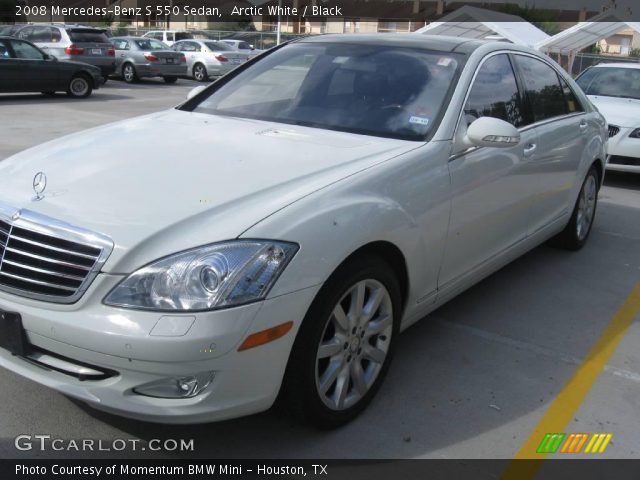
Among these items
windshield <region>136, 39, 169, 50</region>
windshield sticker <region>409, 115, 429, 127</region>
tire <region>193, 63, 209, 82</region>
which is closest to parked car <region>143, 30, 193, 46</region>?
tire <region>193, 63, 209, 82</region>

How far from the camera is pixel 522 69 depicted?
184 inches

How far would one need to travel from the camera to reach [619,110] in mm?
9164

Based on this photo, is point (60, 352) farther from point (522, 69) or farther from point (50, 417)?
point (522, 69)

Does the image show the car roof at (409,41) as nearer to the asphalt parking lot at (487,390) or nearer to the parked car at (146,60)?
the asphalt parking lot at (487,390)

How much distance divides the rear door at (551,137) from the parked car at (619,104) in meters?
3.58

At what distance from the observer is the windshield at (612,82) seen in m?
9.97

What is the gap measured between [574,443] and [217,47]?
23882 millimetres

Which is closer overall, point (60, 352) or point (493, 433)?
point (60, 352)

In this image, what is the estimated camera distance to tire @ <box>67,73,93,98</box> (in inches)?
654

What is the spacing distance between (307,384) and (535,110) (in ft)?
9.40

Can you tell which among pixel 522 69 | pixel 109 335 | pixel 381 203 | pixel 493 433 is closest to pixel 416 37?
pixel 522 69

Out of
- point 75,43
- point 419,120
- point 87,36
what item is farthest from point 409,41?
point 87,36

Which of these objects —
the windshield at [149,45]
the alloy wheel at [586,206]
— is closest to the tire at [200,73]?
the windshield at [149,45]

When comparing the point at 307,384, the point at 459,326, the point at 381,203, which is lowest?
the point at 459,326
